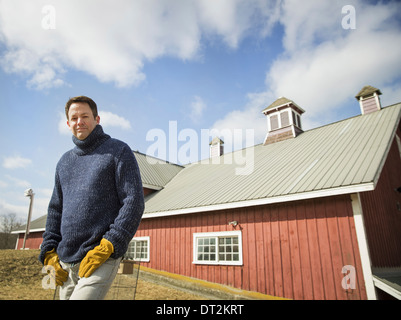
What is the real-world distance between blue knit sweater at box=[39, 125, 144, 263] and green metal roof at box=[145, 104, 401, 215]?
6.67 metres

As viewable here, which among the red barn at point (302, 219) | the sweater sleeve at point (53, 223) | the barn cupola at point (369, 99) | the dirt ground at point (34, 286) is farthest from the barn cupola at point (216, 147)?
the sweater sleeve at point (53, 223)

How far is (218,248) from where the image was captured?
32.4ft

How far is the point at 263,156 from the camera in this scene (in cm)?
1348

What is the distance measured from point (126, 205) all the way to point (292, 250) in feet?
23.9

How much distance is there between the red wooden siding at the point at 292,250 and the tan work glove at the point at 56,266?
722cm

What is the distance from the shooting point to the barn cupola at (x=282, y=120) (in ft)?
49.1

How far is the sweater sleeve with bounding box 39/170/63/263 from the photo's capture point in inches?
91.7

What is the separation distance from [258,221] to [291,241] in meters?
1.23

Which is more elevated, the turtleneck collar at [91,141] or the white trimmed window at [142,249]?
the turtleneck collar at [91,141]

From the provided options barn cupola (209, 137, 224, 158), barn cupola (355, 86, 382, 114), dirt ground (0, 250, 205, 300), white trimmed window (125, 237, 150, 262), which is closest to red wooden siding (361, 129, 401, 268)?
barn cupola (355, 86, 382, 114)

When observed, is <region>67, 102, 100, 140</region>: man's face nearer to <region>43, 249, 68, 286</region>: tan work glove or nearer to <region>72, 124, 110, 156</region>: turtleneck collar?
<region>72, 124, 110, 156</region>: turtleneck collar

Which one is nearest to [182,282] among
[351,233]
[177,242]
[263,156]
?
[177,242]

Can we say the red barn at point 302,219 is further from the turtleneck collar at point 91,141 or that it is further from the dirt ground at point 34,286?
the turtleneck collar at point 91,141

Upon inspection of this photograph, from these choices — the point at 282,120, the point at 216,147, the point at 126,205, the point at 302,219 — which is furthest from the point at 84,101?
the point at 216,147
